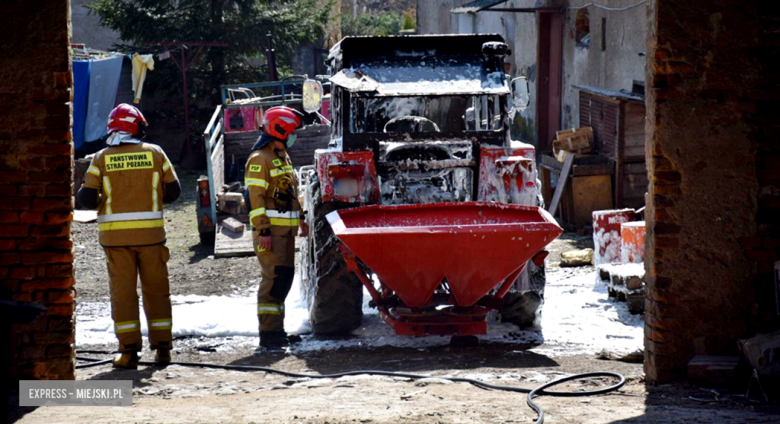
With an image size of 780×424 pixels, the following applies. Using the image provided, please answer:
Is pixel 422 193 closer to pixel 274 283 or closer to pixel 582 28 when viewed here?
A: pixel 274 283

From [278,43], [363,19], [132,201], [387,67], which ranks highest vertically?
[363,19]

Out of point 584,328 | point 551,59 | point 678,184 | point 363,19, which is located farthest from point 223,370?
point 363,19

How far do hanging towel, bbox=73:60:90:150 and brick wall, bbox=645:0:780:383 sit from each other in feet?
43.5

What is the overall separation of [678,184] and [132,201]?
11.8 ft

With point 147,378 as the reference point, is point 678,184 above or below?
above

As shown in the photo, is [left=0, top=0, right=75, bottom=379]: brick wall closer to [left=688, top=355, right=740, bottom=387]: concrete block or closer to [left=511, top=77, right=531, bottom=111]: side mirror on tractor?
[left=688, top=355, right=740, bottom=387]: concrete block

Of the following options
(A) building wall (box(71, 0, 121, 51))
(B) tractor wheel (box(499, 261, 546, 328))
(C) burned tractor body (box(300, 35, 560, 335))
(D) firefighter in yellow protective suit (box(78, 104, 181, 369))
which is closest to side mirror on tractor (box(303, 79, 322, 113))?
(C) burned tractor body (box(300, 35, 560, 335))

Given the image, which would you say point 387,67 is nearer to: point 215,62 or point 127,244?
point 127,244

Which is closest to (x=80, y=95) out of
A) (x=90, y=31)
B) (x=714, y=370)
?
(x=90, y=31)

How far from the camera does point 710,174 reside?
5.33m

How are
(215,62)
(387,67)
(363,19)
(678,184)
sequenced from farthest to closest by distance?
1. (363,19)
2. (215,62)
3. (387,67)
4. (678,184)

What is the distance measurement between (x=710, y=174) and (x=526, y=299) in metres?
2.20

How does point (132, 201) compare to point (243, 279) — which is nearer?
point (132, 201)

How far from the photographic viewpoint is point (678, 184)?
5.36 m
